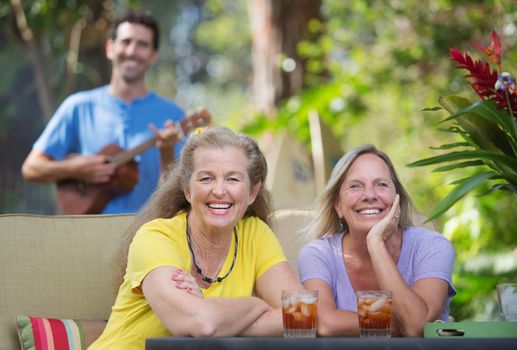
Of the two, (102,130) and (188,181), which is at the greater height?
(102,130)

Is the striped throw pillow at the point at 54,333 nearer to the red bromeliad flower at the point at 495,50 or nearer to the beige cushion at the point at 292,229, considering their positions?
the beige cushion at the point at 292,229

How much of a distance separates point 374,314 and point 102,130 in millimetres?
2815

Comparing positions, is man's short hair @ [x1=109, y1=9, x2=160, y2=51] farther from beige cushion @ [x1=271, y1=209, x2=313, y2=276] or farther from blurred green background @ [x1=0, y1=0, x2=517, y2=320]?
blurred green background @ [x1=0, y1=0, x2=517, y2=320]

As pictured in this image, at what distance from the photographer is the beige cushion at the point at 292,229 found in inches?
152

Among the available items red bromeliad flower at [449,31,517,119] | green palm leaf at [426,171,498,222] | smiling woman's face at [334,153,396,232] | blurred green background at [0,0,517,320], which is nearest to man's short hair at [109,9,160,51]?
blurred green background at [0,0,517,320]

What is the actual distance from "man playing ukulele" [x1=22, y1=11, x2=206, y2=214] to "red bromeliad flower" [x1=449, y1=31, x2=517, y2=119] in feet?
7.67

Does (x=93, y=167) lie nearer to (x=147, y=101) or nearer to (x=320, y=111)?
(x=147, y=101)

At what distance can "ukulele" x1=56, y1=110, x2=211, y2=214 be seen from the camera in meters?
5.01

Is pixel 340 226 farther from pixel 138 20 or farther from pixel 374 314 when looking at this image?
pixel 138 20

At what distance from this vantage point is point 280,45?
8102 millimetres

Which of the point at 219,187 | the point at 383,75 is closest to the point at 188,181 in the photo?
the point at 219,187

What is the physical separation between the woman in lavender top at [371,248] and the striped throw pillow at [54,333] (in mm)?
790

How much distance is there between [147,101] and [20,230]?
1781mm

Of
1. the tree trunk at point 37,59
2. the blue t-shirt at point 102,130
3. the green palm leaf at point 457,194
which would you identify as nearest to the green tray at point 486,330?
the green palm leaf at point 457,194
